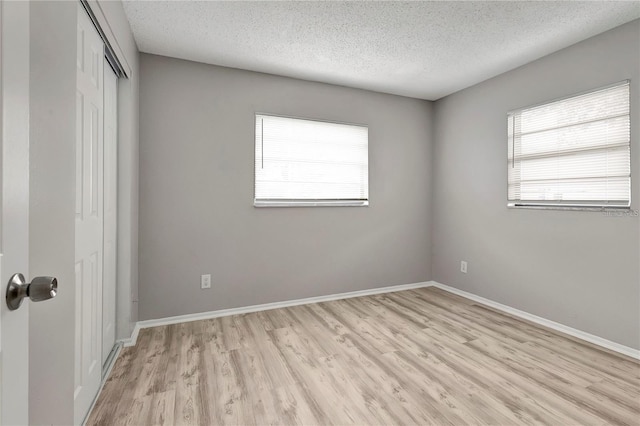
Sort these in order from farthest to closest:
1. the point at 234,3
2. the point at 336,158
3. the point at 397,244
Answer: the point at 397,244 < the point at 336,158 < the point at 234,3

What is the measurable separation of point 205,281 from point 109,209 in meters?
1.18

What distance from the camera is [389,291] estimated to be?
156 inches

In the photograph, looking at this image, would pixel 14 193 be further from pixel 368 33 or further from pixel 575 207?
pixel 575 207

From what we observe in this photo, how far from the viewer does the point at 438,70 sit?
3217mm

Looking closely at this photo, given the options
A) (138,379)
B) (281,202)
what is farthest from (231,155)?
(138,379)

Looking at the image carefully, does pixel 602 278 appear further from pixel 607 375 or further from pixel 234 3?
pixel 234 3

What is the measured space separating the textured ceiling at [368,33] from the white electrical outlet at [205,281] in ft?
6.72

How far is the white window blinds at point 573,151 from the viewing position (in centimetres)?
244

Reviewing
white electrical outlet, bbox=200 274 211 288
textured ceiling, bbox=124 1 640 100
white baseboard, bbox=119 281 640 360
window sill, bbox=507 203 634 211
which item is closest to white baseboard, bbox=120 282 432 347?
white baseboard, bbox=119 281 640 360

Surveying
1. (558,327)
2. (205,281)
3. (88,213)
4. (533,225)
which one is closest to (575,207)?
(533,225)

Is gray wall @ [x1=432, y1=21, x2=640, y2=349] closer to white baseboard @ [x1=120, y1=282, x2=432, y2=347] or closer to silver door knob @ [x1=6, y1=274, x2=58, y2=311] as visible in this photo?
white baseboard @ [x1=120, y1=282, x2=432, y2=347]

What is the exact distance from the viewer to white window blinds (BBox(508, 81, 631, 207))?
2.44 meters

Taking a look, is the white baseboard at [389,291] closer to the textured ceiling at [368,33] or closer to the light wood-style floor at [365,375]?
the light wood-style floor at [365,375]

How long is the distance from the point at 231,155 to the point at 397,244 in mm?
2283
